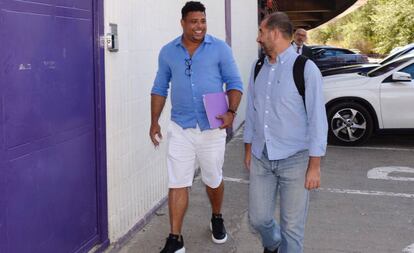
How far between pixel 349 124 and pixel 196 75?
5.53 m

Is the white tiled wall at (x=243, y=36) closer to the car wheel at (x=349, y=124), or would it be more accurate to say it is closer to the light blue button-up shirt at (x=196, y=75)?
the car wheel at (x=349, y=124)

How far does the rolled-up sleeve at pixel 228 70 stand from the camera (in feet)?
13.9

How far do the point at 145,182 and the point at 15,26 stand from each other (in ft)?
8.01

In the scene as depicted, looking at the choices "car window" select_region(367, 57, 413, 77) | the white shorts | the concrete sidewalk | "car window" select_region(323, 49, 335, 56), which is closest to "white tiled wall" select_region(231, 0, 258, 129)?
"car window" select_region(367, 57, 413, 77)

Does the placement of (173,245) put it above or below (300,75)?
below

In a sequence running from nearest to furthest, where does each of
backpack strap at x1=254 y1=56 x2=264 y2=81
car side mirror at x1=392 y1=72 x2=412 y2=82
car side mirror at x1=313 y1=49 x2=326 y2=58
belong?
backpack strap at x1=254 y1=56 x2=264 y2=81
car side mirror at x1=392 y1=72 x2=412 y2=82
car side mirror at x1=313 y1=49 x2=326 y2=58

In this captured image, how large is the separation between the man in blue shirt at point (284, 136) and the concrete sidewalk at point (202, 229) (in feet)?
3.42

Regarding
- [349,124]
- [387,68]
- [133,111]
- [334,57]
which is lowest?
[349,124]

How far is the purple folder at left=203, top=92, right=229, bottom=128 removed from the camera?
4.12 meters

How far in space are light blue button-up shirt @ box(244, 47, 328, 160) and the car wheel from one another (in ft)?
19.0

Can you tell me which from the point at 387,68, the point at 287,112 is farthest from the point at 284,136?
the point at 387,68

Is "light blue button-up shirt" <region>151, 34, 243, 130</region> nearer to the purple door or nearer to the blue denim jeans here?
the purple door

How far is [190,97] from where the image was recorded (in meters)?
4.20

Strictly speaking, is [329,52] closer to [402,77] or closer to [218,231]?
[402,77]
